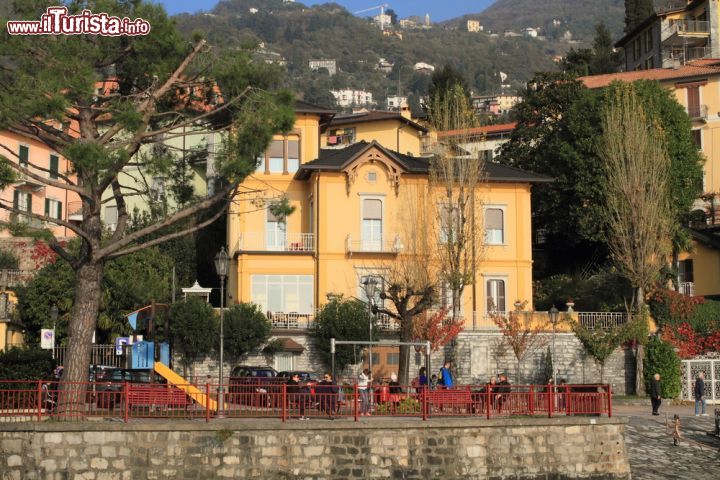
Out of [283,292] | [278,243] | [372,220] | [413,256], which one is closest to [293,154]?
[278,243]

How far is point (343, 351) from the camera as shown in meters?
48.4

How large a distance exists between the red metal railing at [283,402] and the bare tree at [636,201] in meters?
19.3

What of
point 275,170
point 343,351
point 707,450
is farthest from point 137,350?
point 707,450

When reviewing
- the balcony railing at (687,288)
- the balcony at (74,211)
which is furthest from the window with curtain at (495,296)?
the balcony at (74,211)

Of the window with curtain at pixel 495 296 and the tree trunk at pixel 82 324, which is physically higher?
the window with curtain at pixel 495 296

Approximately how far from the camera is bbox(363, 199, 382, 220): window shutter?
52.9 m

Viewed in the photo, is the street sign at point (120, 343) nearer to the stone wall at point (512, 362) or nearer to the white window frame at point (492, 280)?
the stone wall at point (512, 362)

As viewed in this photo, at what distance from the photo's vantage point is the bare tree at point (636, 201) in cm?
4997

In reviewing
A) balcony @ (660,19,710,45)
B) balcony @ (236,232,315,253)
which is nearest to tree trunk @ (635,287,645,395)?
balcony @ (236,232,315,253)

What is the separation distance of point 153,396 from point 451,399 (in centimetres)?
746

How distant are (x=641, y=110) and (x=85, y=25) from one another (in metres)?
32.6

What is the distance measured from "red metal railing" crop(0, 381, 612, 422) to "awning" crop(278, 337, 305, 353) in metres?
17.5

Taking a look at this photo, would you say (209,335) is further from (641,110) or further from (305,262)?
(641,110)

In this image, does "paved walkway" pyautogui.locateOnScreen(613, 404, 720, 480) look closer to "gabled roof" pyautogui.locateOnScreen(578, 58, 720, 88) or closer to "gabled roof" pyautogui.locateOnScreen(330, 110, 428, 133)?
"gabled roof" pyautogui.locateOnScreen(330, 110, 428, 133)
